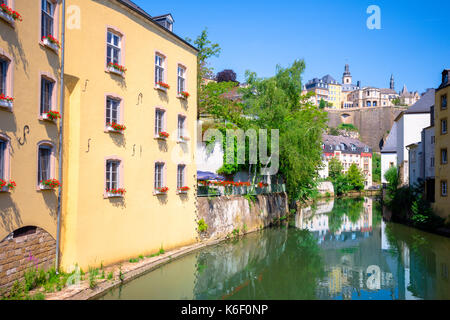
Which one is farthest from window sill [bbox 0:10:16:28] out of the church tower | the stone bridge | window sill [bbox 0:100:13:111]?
the church tower

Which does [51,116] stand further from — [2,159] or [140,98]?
[140,98]

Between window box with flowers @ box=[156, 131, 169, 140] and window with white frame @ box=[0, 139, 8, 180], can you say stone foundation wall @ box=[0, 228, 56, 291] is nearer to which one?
window with white frame @ box=[0, 139, 8, 180]

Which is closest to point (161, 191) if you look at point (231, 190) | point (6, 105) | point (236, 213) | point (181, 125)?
point (181, 125)

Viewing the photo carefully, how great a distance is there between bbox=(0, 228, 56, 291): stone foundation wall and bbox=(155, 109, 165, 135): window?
6309 millimetres

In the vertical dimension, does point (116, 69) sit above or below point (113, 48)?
Result: below

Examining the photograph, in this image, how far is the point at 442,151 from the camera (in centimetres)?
2391

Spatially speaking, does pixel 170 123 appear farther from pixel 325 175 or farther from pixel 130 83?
pixel 325 175

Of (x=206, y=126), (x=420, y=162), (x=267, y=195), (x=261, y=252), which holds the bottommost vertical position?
(x=261, y=252)

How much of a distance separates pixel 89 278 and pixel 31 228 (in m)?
2.38

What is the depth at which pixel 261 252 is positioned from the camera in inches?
718

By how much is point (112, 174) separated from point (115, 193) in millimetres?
700

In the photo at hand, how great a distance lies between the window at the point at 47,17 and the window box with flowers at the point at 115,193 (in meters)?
5.21

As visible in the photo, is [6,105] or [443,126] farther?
[443,126]

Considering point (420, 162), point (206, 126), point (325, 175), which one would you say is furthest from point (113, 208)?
point (325, 175)
